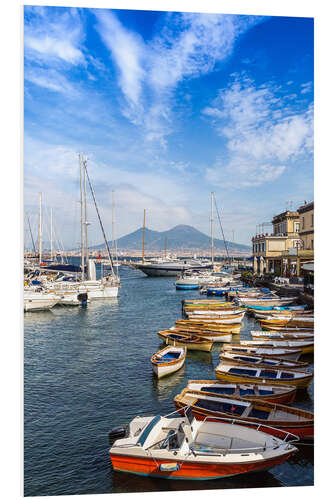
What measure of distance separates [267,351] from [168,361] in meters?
3.59

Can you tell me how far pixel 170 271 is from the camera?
61.7 m

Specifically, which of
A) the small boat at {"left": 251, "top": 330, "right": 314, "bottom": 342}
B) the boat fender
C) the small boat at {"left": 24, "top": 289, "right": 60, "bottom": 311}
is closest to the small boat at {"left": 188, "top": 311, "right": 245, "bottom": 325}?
the small boat at {"left": 251, "top": 330, "right": 314, "bottom": 342}

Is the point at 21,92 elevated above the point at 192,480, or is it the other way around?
the point at 21,92

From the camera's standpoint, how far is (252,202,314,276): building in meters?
25.5

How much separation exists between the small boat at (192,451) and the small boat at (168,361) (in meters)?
4.59

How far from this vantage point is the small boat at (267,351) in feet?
40.1

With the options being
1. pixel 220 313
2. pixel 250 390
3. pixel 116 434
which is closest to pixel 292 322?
pixel 220 313

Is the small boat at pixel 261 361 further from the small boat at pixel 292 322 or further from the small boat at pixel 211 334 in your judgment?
the small boat at pixel 292 322

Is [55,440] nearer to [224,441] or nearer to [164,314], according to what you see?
[224,441]

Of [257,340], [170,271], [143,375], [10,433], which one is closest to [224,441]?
[10,433]

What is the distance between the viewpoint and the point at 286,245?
34.7m

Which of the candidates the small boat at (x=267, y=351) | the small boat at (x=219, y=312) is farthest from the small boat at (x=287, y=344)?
the small boat at (x=219, y=312)

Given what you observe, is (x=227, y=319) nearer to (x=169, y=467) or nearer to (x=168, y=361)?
(x=168, y=361)

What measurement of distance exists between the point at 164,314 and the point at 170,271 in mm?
38823
